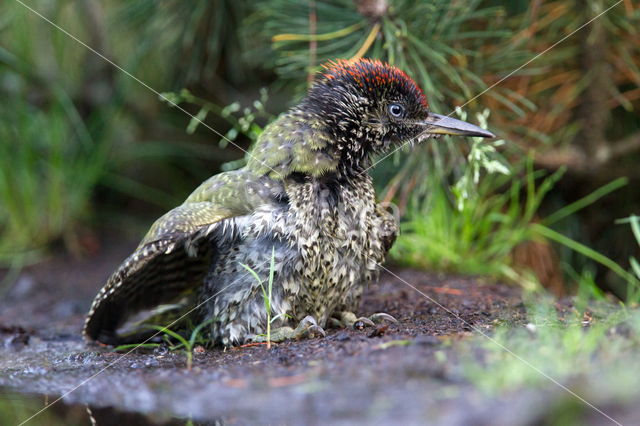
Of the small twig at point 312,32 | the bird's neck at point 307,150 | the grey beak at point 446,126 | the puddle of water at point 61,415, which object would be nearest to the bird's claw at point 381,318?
the bird's neck at point 307,150

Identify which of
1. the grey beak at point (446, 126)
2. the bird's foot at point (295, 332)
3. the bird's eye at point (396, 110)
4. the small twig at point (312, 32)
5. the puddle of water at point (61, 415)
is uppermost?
the small twig at point (312, 32)

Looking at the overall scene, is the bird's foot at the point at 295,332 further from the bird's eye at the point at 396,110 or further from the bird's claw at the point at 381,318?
the bird's eye at the point at 396,110

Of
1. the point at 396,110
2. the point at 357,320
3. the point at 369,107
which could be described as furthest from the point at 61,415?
the point at 396,110

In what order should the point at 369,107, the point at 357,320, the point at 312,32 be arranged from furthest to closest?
the point at 312,32 → the point at 369,107 → the point at 357,320

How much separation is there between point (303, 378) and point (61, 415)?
0.86 meters

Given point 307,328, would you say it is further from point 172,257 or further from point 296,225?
point 172,257

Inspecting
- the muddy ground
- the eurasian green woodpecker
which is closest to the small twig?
the eurasian green woodpecker

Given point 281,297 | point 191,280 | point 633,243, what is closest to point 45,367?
point 191,280

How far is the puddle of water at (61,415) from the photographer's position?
2.29m

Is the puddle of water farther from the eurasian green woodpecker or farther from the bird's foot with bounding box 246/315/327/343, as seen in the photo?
the bird's foot with bounding box 246/315/327/343

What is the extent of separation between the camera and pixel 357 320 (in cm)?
332

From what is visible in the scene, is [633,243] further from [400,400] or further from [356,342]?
[400,400]

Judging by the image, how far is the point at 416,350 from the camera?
7.68 feet

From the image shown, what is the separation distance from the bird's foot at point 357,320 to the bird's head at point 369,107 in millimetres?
721
